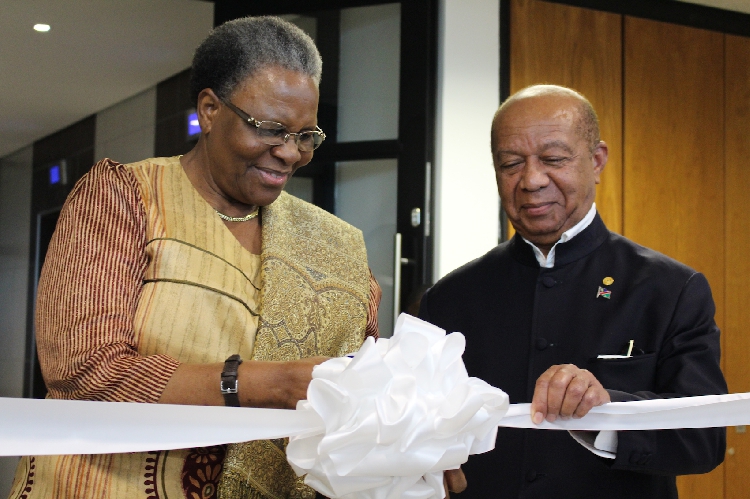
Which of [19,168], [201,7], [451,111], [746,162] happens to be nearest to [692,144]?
[746,162]

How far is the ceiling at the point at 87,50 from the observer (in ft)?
20.8

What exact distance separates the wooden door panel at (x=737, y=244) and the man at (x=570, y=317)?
3.49m

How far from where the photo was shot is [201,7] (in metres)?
6.51

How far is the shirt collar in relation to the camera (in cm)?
221

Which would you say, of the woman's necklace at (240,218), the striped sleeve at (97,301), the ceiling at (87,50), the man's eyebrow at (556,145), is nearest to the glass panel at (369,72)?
the ceiling at (87,50)

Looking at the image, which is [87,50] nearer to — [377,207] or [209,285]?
[377,207]

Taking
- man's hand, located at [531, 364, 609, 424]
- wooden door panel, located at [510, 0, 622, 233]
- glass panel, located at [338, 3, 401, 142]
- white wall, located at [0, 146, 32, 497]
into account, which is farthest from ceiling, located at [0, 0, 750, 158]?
man's hand, located at [531, 364, 609, 424]

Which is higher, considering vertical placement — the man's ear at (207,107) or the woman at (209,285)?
the man's ear at (207,107)

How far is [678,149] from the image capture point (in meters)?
5.31

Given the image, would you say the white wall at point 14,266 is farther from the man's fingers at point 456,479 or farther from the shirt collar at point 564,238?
the man's fingers at point 456,479

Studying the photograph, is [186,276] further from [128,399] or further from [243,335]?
[128,399]

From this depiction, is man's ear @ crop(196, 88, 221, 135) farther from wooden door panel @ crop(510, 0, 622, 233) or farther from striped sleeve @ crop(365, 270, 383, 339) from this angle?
wooden door panel @ crop(510, 0, 622, 233)

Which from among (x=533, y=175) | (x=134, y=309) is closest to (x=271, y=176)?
(x=134, y=309)

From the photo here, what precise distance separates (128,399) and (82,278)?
25 cm
